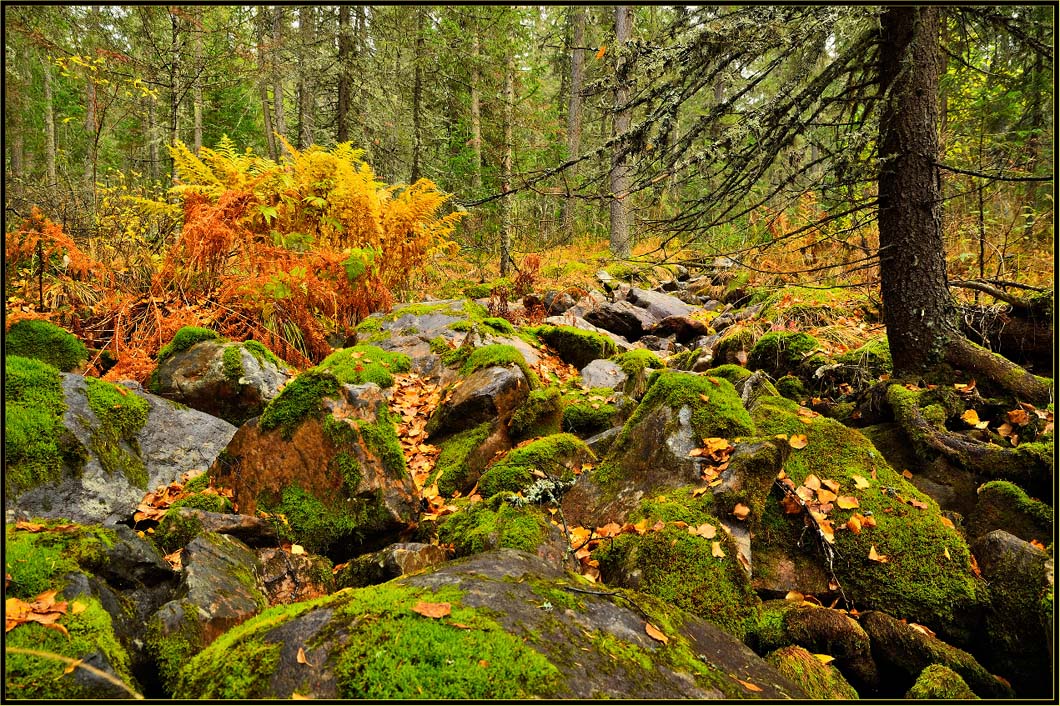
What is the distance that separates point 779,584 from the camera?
3021mm

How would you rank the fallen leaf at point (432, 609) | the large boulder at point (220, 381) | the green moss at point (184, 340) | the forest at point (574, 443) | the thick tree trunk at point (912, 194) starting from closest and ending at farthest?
the fallen leaf at point (432, 609) < the forest at point (574, 443) < the thick tree trunk at point (912, 194) < the large boulder at point (220, 381) < the green moss at point (184, 340)

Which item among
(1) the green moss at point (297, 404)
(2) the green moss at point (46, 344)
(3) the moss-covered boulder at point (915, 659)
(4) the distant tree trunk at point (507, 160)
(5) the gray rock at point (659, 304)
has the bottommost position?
(3) the moss-covered boulder at point (915, 659)

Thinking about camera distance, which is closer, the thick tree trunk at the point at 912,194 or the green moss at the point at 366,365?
the thick tree trunk at the point at 912,194

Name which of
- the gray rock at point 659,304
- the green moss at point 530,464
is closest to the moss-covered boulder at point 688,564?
the green moss at point 530,464

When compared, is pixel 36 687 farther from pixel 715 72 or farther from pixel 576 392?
pixel 715 72

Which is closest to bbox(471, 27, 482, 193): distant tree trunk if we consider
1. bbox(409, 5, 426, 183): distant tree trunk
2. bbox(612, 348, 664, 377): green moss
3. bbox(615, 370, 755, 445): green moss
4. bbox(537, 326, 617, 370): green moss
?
bbox(409, 5, 426, 183): distant tree trunk

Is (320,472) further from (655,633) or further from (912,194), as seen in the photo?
(912,194)

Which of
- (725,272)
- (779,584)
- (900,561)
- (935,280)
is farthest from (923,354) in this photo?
(725,272)

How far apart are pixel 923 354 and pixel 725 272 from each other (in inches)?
314

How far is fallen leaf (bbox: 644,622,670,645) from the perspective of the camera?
81.5 inches

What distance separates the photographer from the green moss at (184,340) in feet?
17.6

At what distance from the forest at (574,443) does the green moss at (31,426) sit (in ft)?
0.08

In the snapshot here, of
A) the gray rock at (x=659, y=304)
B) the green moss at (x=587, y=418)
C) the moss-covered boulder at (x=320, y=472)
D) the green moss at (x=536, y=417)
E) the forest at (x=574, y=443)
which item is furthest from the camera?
the gray rock at (x=659, y=304)

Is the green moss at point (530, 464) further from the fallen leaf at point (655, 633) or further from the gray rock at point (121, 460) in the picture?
the gray rock at point (121, 460)
